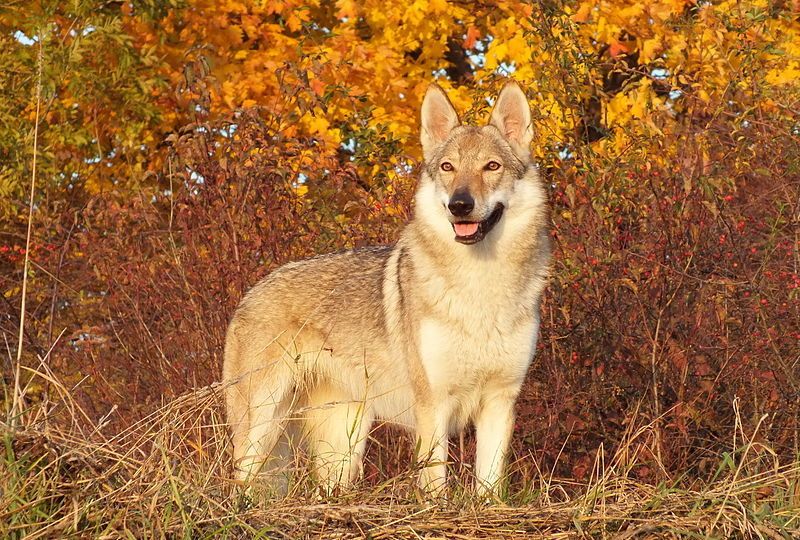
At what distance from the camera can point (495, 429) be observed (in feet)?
16.5

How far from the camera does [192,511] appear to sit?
326 centimetres

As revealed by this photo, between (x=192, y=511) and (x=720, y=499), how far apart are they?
172cm

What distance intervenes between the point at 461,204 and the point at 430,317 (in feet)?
1.90

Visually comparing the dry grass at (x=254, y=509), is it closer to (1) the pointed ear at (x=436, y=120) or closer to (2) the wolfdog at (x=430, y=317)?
(2) the wolfdog at (x=430, y=317)

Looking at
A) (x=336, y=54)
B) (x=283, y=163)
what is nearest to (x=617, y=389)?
(x=283, y=163)

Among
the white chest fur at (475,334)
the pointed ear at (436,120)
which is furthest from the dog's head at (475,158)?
the white chest fur at (475,334)

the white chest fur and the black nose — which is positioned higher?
the black nose

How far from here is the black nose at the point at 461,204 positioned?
4.92 meters

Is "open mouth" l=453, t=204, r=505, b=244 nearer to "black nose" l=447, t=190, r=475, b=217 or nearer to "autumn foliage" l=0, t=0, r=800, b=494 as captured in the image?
"black nose" l=447, t=190, r=475, b=217

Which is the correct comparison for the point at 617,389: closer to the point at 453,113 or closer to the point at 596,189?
the point at 596,189

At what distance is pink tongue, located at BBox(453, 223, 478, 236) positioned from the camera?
16.4 feet

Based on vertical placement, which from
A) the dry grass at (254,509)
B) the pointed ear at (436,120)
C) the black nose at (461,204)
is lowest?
the dry grass at (254,509)

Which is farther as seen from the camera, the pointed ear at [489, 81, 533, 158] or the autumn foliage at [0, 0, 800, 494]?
the autumn foliage at [0, 0, 800, 494]

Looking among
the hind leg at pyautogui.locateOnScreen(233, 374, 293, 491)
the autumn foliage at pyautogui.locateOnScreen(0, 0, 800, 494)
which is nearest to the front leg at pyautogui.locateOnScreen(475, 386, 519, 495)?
the autumn foliage at pyautogui.locateOnScreen(0, 0, 800, 494)
